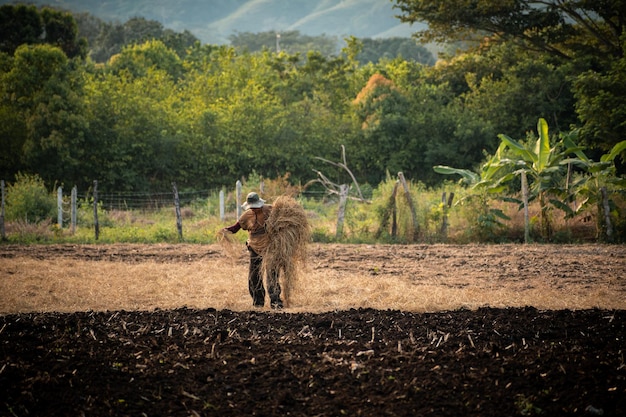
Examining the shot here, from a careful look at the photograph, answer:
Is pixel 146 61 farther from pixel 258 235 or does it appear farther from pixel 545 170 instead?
pixel 258 235

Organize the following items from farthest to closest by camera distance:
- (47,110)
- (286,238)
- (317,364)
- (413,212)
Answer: (47,110)
(413,212)
(286,238)
(317,364)

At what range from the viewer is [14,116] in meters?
24.7

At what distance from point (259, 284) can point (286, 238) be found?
2.69 feet

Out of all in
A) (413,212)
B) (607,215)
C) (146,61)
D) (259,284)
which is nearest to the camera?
(259,284)

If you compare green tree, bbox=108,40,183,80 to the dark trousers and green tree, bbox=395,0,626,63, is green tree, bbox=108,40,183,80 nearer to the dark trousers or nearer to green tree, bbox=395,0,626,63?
green tree, bbox=395,0,626,63

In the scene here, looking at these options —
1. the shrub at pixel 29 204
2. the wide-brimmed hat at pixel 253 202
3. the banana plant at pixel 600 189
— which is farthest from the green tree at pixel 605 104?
the shrub at pixel 29 204

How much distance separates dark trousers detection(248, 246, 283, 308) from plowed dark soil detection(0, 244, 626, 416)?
66cm

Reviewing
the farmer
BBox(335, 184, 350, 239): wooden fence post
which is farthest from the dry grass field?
BBox(335, 184, 350, 239): wooden fence post

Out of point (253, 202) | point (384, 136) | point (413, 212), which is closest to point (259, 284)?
point (253, 202)

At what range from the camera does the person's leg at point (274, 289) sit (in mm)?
8828

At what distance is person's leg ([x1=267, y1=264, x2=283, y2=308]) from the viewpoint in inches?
348

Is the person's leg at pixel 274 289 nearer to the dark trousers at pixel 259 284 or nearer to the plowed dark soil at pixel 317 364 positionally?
the dark trousers at pixel 259 284

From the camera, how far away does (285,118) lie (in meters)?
28.0

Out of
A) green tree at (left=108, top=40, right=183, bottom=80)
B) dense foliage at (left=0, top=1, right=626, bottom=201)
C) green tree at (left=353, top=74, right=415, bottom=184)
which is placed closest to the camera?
dense foliage at (left=0, top=1, right=626, bottom=201)
